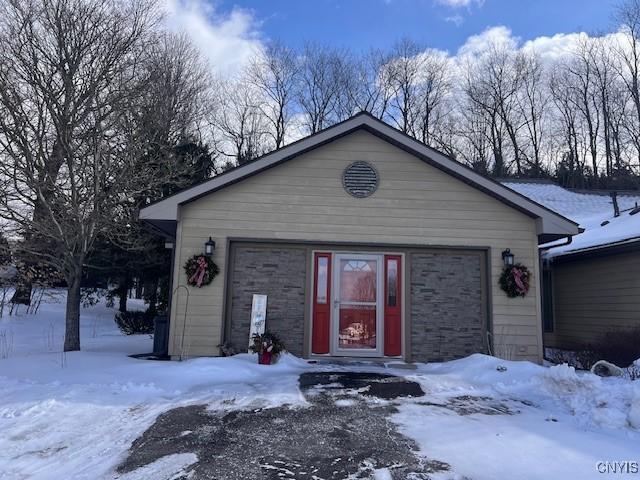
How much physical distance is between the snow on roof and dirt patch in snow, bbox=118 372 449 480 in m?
8.00

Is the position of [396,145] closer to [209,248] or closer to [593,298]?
[209,248]

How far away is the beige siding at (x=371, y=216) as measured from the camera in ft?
29.8

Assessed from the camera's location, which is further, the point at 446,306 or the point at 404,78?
the point at 404,78

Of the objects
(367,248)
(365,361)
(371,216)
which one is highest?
(371,216)

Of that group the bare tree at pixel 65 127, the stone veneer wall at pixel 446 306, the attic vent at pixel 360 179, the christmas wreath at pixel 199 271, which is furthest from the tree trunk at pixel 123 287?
the stone veneer wall at pixel 446 306

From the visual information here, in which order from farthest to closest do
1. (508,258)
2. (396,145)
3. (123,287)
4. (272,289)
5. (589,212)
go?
(123,287) → (589,212) → (396,145) → (272,289) → (508,258)

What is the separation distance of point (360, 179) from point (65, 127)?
7.11m

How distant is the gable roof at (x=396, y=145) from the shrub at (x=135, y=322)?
33.6 feet

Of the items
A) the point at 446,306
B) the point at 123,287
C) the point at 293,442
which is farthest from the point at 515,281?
the point at 123,287

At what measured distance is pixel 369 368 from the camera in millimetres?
8250

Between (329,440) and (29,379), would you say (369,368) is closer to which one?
(329,440)

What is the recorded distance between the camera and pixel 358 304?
924 centimetres

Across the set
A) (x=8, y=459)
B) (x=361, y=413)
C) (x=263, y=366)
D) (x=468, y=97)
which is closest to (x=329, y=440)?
(x=361, y=413)

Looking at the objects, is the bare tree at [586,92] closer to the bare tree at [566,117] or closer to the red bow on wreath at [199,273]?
the bare tree at [566,117]
